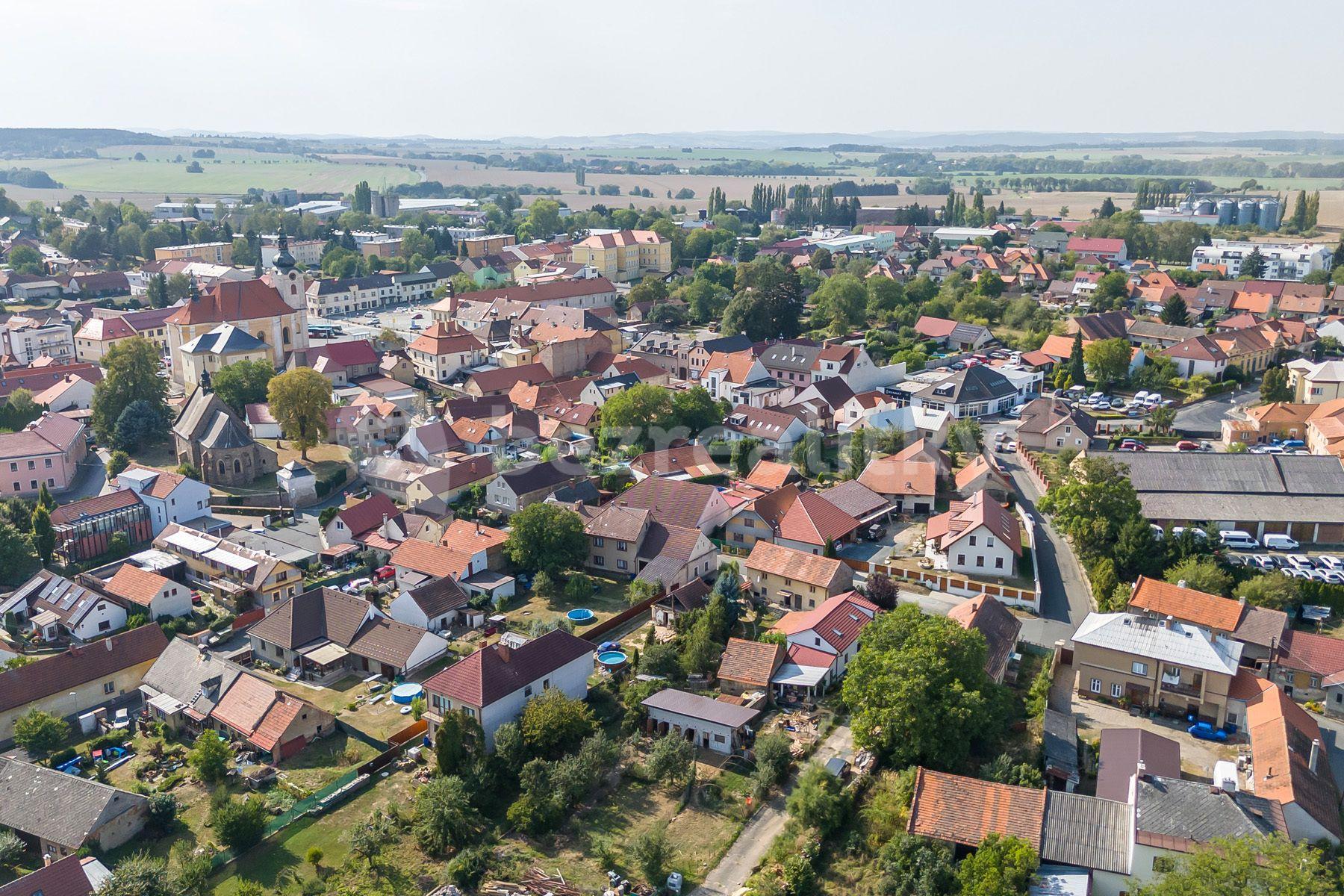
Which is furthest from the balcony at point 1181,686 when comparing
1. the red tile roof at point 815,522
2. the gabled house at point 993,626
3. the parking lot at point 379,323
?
the parking lot at point 379,323

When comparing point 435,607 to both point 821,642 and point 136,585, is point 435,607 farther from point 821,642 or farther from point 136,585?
point 821,642

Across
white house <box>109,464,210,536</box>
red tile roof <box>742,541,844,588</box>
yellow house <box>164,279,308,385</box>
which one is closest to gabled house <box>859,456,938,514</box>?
red tile roof <box>742,541,844,588</box>

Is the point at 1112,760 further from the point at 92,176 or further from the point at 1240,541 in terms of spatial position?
the point at 92,176

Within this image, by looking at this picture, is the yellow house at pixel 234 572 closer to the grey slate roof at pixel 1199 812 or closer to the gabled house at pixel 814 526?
the gabled house at pixel 814 526

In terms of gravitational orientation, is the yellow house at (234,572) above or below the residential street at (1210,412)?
below

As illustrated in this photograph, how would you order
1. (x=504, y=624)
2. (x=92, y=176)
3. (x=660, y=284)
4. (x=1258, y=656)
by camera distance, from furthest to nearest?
(x=92, y=176)
(x=660, y=284)
(x=504, y=624)
(x=1258, y=656)

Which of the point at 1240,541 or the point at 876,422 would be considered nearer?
the point at 1240,541

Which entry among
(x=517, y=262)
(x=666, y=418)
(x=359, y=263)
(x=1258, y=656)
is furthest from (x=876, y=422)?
(x=359, y=263)
